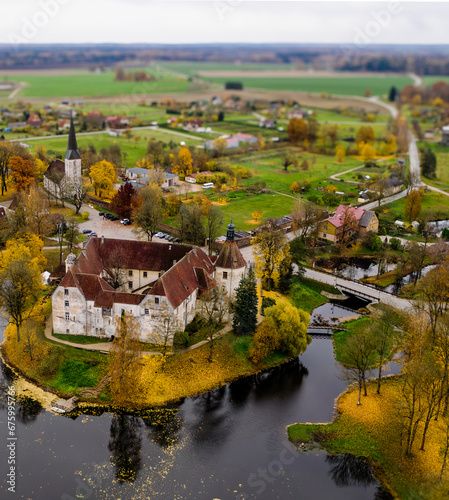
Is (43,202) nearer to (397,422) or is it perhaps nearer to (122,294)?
(122,294)

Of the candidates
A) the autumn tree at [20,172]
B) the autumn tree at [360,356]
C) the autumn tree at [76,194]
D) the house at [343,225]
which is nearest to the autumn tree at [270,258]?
the autumn tree at [360,356]

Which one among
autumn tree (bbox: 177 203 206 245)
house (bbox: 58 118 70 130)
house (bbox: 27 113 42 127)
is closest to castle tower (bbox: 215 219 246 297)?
autumn tree (bbox: 177 203 206 245)

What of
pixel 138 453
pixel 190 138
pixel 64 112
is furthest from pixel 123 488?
pixel 64 112

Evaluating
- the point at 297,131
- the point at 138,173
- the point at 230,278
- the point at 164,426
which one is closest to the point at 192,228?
the point at 230,278

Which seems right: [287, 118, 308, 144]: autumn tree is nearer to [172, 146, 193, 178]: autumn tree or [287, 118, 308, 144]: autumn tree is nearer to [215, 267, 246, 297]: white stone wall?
[172, 146, 193, 178]: autumn tree

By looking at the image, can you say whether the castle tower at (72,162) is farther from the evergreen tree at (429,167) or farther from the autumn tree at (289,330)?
the evergreen tree at (429,167)

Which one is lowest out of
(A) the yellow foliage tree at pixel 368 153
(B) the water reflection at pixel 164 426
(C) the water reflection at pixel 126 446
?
(C) the water reflection at pixel 126 446
